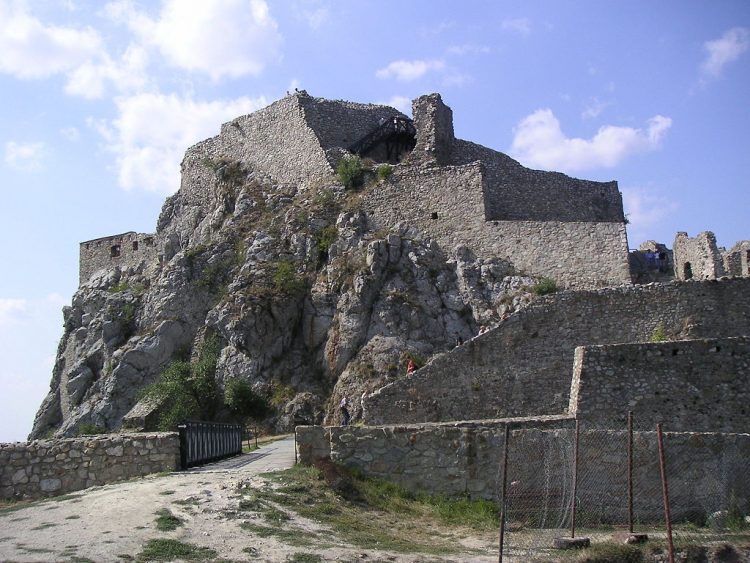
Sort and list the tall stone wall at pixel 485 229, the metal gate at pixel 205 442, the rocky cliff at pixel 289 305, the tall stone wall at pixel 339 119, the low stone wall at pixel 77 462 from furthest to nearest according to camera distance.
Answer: the tall stone wall at pixel 339 119, the rocky cliff at pixel 289 305, the tall stone wall at pixel 485 229, the metal gate at pixel 205 442, the low stone wall at pixel 77 462

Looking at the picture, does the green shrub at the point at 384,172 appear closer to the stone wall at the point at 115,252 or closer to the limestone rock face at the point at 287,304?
the limestone rock face at the point at 287,304

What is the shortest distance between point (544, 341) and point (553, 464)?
8.58 meters

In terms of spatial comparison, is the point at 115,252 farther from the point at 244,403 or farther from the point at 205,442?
the point at 205,442

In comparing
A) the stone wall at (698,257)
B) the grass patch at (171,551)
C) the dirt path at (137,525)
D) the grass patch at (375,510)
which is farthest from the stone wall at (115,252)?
the grass patch at (171,551)

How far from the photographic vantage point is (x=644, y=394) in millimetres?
16750

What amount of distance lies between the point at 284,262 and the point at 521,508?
23.2 m

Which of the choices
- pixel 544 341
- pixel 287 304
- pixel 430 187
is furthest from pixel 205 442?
pixel 430 187

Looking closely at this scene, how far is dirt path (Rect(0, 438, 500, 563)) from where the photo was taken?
10000mm

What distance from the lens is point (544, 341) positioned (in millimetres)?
21891

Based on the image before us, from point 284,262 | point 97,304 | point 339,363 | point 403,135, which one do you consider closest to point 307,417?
point 339,363

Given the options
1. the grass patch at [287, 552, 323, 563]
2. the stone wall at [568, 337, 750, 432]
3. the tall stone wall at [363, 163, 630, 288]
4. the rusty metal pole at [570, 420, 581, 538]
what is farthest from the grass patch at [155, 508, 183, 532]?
the tall stone wall at [363, 163, 630, 288]

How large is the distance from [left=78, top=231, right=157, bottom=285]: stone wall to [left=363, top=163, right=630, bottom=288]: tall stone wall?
18799 mm

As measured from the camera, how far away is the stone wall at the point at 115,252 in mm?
48750

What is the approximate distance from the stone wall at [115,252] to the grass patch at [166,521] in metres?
37.5
